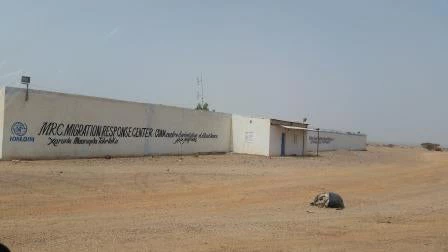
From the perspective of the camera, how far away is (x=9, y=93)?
24.2 m

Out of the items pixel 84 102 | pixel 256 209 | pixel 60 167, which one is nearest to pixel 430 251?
pixel 256 209

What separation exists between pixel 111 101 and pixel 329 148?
118ft

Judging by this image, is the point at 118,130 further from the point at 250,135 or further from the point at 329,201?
the point at 329,201

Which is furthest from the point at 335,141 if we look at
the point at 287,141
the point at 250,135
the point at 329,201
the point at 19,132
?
the point at 329,201

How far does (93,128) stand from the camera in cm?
2894

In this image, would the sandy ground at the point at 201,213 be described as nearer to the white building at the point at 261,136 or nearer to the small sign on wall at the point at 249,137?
the white building at the point at 261,136

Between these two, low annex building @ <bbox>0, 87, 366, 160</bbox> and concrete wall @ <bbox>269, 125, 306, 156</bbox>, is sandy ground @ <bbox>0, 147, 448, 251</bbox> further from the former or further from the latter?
concrete wall @ <bbox>269, 125, 306, 156</bbox>

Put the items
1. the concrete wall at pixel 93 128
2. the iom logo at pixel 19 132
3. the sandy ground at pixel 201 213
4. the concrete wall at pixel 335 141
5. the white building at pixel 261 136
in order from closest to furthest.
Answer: the sandy ground at pixel 201 213 < the iom logo at pixel 19 132 < the concrete wall at pixel 93 128 < the white building at pixel 261 136 < the concrete wall at pixel 335 141

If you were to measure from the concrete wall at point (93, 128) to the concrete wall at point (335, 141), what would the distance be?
18.3 metres

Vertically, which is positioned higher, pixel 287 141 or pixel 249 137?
pixel 249 137

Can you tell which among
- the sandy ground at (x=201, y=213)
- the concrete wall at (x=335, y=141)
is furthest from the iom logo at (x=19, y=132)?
the concrete wall at (x=335, y=141)

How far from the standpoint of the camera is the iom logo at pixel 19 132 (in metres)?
24.5

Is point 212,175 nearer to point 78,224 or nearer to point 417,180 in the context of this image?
point 417,180

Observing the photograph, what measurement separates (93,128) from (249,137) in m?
15.9
